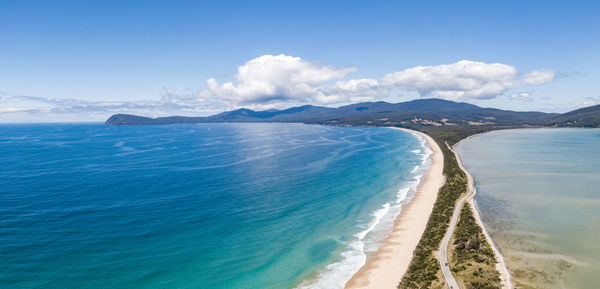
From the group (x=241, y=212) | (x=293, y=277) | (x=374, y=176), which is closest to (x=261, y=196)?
(x=241, y=212)

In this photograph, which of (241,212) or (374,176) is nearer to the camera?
(241,212)

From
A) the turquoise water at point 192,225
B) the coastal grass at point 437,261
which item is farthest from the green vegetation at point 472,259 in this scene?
the turquoise water at point 192,225

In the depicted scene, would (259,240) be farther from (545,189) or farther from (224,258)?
(545,189)

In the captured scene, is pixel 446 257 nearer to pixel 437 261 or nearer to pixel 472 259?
pixel 437 261

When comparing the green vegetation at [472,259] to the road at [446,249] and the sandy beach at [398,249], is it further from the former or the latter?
the sandy beach at [398,249]

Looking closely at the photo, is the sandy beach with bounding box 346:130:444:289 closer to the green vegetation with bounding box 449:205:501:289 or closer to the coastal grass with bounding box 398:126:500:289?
the coastal grass with bounding box 398:126:500:289

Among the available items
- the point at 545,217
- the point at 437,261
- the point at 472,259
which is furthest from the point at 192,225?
the point at 545,217

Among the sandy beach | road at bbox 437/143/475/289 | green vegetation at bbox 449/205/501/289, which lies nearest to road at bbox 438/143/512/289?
road at bbox 437/143/475/289
